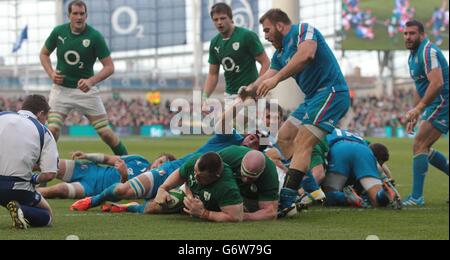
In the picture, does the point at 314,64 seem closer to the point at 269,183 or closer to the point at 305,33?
the point at 305,33

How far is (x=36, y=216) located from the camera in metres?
7.23

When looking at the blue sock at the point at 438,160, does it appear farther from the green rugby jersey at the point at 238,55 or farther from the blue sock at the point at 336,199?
the green rugby jersey at the point at 238,55

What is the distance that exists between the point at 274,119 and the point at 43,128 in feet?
11.0

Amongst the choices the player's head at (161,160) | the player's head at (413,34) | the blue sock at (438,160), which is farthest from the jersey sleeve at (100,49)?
the blue sock at (438,160)

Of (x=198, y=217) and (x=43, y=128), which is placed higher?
(x=43, y=128)

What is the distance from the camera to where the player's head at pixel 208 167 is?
24.0 ft

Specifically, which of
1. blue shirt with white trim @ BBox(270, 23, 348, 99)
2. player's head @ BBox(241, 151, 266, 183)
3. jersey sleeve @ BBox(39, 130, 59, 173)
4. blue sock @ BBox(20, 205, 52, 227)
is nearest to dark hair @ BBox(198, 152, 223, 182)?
player's head @ BBox(241, 151, 266, 183)

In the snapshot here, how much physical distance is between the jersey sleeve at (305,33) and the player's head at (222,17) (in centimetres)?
222

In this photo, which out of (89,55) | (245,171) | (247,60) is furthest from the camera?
(89,55)

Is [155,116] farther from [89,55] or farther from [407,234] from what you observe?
[407,234]

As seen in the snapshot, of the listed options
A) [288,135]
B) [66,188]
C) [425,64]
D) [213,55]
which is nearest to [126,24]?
[213,55]

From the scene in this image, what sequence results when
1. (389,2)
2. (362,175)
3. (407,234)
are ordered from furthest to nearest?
1. (389,2)
2. (362,175)
3. (407,234)
